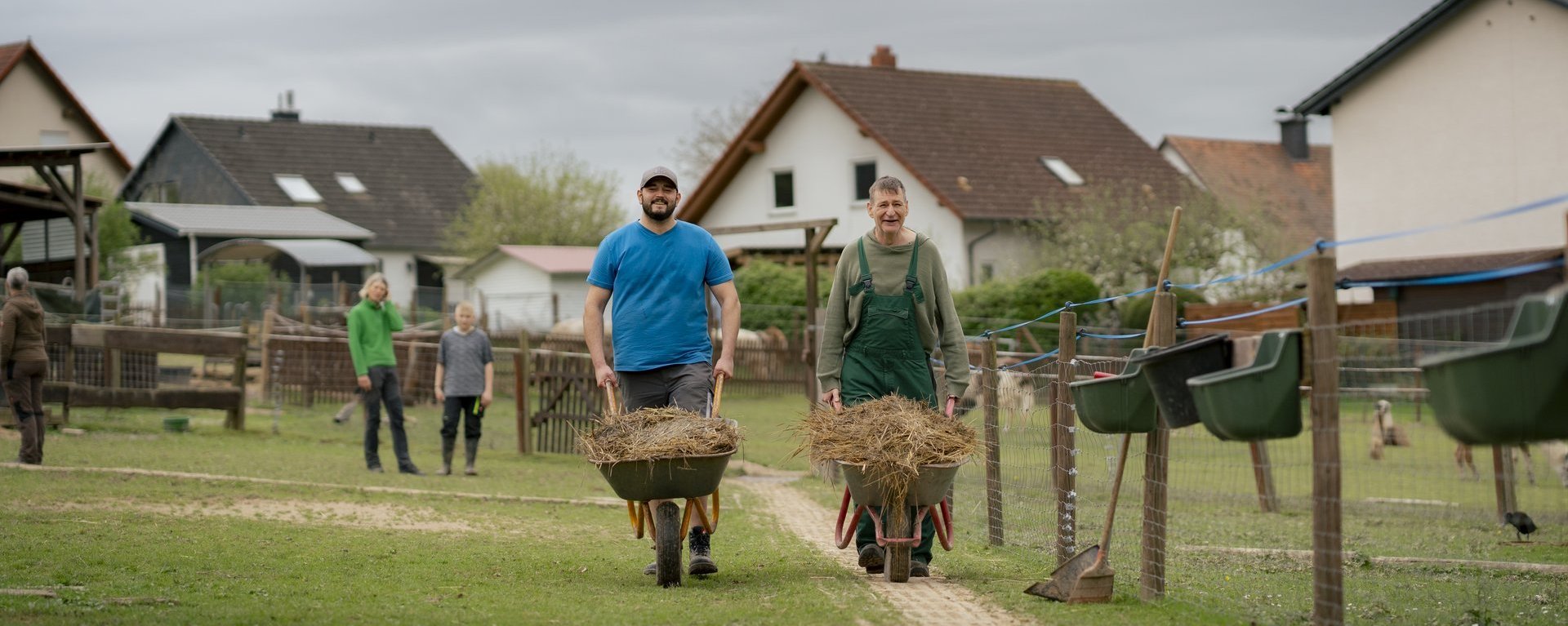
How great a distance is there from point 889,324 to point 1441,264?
2628cm

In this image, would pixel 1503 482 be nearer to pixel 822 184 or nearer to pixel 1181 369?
pixel 1181 369

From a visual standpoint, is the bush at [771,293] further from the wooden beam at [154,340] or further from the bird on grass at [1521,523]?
the bird on grass at [1521,523]

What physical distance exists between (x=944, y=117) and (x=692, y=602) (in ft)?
111

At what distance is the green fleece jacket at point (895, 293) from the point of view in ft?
24.9

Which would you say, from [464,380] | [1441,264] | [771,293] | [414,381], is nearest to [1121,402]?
[464,380]

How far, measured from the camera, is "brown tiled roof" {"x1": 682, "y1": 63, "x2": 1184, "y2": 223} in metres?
36.7

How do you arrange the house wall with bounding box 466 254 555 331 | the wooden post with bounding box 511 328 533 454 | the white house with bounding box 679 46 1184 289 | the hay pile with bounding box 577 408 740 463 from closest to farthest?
the hay pile with bounding box 577 408 740 463, the wooden post with bounding box 511 328 533 454, the white house with bounding box 679 46 1184 289, the house wall with bounding box 466 254 555 331

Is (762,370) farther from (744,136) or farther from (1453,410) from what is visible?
(1453,410)

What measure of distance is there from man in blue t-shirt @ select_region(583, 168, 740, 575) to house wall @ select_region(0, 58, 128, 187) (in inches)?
1573

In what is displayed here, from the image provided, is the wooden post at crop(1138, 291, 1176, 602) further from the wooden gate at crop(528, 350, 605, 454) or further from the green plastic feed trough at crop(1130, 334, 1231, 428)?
the wooden gate at crop(528, 350, 605, 454)

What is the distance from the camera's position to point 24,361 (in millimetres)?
13227

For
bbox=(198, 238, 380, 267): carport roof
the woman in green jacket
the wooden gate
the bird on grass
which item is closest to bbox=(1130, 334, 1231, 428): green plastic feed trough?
the bird on grass

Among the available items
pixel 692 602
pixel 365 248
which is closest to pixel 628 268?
pixel 692 602

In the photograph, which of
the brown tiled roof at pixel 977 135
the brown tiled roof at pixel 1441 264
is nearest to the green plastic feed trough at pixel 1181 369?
the brown tiled roof at pixel 1441 264
